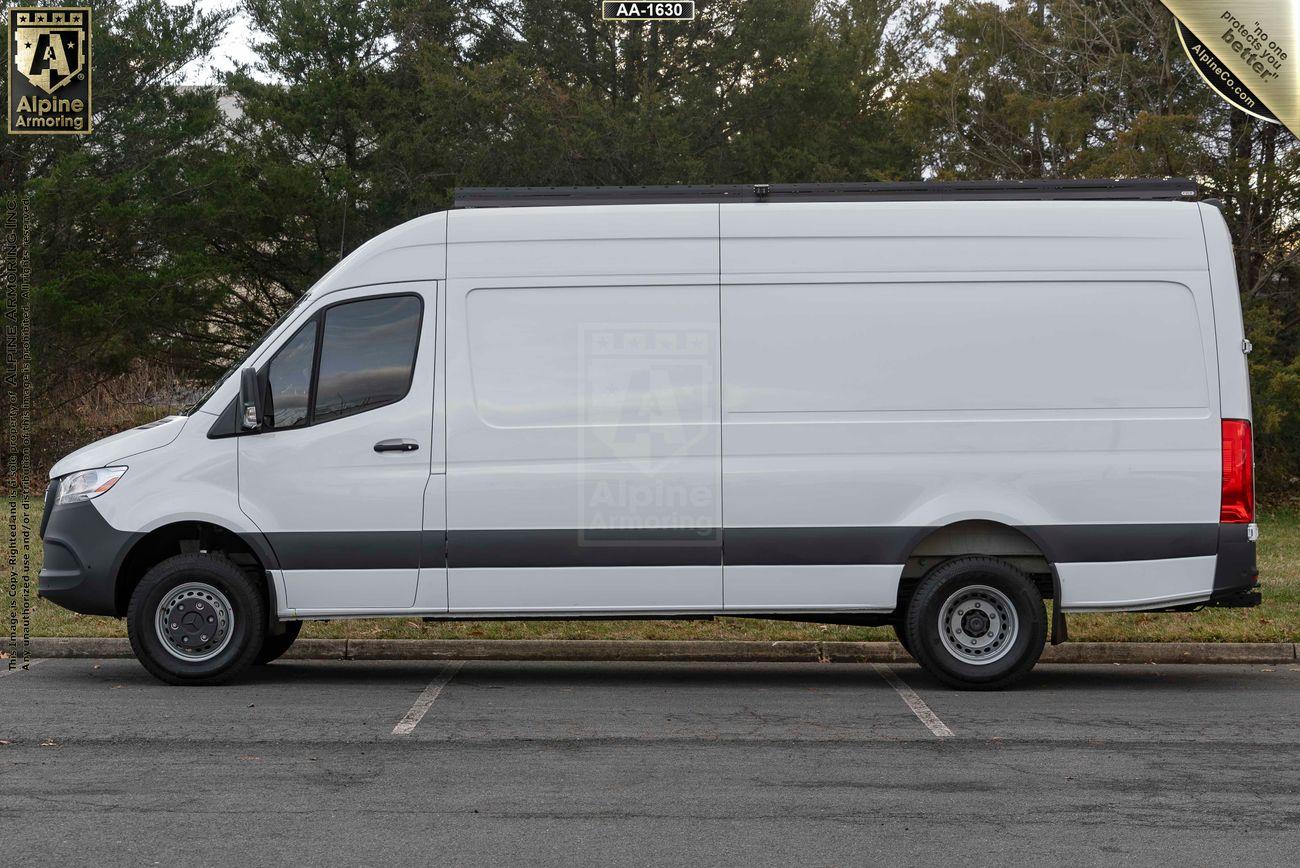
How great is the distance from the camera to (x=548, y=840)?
540 cm

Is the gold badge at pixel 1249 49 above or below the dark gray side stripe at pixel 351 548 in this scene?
above

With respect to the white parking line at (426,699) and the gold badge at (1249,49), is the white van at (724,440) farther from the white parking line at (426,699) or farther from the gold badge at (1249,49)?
the gold badge at (1249,49)

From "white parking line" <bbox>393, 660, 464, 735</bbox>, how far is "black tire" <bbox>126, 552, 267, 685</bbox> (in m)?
1.05

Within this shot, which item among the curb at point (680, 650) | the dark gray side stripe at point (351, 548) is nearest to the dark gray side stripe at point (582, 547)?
the dark gray side stripe at point (351, 548)

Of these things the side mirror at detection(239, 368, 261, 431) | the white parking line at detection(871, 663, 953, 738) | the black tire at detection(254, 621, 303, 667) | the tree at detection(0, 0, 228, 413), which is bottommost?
the white parking line at detection(871, 663, 953, 738)

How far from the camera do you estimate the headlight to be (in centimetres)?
877

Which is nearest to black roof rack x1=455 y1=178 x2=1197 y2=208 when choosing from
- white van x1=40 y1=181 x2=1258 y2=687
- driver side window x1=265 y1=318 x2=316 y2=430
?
white van x1=40 y1=181 x2=1258 y2=687

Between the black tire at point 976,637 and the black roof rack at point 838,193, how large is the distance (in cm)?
217

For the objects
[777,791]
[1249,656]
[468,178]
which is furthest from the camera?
[468,178]

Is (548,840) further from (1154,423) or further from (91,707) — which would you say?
(1154,423)

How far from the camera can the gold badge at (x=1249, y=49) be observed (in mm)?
16141

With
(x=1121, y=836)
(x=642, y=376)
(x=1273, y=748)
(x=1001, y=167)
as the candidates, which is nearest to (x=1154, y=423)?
(x=1273, y=748)

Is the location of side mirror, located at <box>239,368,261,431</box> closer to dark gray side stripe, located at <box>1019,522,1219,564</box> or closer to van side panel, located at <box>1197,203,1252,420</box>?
dark gray side stripe, located at <box>1019,522,1219,564</box>

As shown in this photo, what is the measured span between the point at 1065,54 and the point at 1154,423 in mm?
19139
